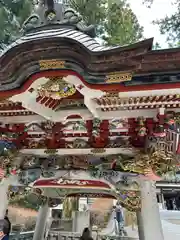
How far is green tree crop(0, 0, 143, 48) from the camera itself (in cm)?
853

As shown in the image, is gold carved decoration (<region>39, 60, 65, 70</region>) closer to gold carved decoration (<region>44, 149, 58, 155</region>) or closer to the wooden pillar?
gold carved decoration (<region>44, 149, 58, 155</region>)

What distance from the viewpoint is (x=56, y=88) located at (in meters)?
2.54

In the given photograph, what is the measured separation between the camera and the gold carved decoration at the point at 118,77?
7.37ft

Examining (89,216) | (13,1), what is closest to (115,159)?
(89,216)

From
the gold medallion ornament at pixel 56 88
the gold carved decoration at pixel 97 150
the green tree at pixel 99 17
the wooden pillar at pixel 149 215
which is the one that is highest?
the green tree at pixel 99 17

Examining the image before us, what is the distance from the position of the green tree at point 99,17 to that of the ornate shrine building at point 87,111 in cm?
511

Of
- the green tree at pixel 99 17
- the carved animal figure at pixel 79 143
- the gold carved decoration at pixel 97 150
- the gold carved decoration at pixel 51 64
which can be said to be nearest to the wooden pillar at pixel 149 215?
the gold carved decoration at pixel 97 150

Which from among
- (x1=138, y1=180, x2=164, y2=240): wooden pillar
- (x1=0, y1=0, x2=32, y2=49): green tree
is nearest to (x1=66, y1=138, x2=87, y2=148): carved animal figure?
(x1=138, y1=180, x2=164, y2=240): wooden pillar

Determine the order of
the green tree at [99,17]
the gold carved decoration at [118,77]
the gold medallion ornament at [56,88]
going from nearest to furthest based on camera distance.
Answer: the gold carved decoration at [118,77]
the gold medallion ornament at [56,88]
the green tree at [99,17]

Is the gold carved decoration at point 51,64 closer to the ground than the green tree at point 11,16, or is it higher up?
closer to the ground

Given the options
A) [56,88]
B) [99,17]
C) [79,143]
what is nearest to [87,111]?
[79,143]

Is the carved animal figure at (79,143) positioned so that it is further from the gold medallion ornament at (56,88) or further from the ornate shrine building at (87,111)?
the gold medallion ornament at (56,88)

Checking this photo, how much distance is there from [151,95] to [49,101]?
4.55 feet

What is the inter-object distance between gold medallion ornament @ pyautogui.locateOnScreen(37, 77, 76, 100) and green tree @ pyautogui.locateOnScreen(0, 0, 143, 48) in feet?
20.9
